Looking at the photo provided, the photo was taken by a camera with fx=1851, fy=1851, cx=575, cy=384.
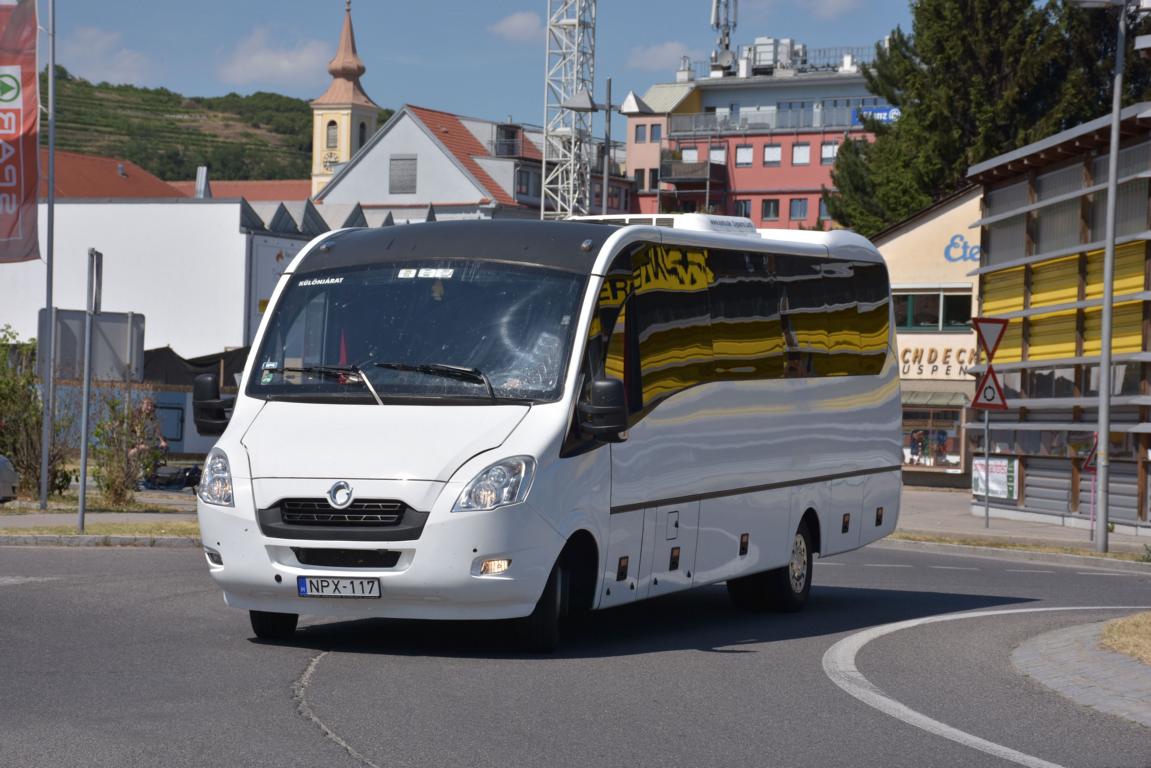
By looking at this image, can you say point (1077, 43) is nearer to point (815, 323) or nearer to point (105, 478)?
point (105, 478)

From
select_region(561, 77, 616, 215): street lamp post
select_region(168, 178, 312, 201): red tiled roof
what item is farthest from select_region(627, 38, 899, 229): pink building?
select_region(561, 77, 616, 215): street lamp post

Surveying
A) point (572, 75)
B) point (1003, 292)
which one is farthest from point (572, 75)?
point (1003, 292)

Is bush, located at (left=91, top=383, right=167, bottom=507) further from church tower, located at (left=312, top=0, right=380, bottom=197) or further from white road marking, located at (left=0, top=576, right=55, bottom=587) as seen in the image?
church tower, located at (left=312, top=0, right=380, bottom=197)

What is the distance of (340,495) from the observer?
10625 mm

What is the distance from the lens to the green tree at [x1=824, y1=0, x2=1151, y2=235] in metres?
58.1

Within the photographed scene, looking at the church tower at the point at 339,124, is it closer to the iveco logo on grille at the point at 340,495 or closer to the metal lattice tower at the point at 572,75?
the metal lattice tower at the point at 572,75

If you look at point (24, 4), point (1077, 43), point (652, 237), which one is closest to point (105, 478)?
point (24, 4)

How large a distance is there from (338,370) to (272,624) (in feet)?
5.36

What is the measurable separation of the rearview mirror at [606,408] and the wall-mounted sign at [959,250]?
44.5 meters

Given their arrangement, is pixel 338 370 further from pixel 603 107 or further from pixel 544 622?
pixel 603 107

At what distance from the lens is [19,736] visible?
7.89m

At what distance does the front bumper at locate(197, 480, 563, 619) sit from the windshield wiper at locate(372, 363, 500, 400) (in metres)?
0.98

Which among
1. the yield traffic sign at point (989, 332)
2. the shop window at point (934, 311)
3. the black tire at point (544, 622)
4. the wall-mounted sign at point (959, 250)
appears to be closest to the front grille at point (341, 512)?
the black tire at point (544, 622)

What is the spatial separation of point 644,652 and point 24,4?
1619cm
